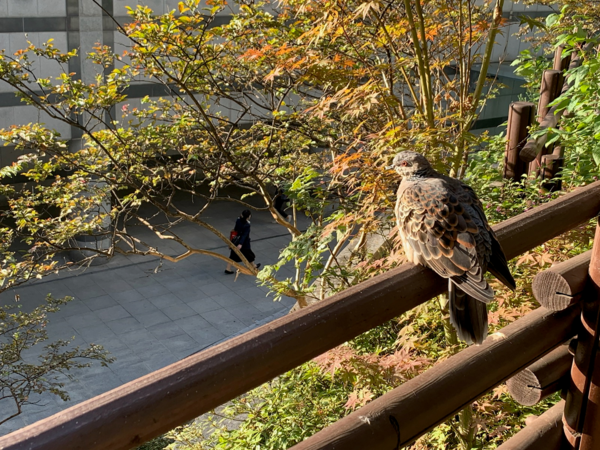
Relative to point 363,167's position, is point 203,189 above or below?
below

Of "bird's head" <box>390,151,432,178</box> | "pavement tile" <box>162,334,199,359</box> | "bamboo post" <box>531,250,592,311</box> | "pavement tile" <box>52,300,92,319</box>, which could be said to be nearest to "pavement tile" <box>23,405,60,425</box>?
"pavement tile" <box>162,334,199,359</box>

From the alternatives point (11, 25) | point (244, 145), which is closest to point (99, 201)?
point (244, 145)

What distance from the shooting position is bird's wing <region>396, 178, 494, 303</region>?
1.85 metres

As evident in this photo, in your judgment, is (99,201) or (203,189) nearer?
(99,201)

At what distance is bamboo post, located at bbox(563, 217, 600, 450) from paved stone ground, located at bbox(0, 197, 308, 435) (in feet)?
21.0

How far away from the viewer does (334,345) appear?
4.39 ft

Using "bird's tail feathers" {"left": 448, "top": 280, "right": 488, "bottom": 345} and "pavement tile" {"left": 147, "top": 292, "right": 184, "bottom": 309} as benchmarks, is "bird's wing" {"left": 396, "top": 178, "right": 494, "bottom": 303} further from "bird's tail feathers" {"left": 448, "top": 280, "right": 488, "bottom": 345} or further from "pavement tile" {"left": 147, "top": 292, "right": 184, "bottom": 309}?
"pavement tile" {"left": 147, "top": 292, "right": 184, "bottom": 309}

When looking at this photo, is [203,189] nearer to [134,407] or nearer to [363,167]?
[363,167]

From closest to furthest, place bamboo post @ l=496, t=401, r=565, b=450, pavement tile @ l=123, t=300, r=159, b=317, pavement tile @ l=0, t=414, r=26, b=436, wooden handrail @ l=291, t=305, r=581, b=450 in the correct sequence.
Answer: wooden handrail @ l=291, t=305, r=581, b=450, bamboo post @ l=496, t=401, r=565, b=450, pavement tile @ l=0, t=414, r=26, b=436, pavement tile @ l=123, t=300, r=159, b=317

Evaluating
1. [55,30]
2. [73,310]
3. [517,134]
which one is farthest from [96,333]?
[517,134]

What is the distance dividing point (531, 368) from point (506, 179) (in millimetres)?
2815

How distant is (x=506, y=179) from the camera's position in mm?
4566

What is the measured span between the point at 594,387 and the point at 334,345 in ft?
3.98

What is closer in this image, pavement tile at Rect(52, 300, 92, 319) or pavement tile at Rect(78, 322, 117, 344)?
pavement tile at Rect(78, 322, 117, 344)
